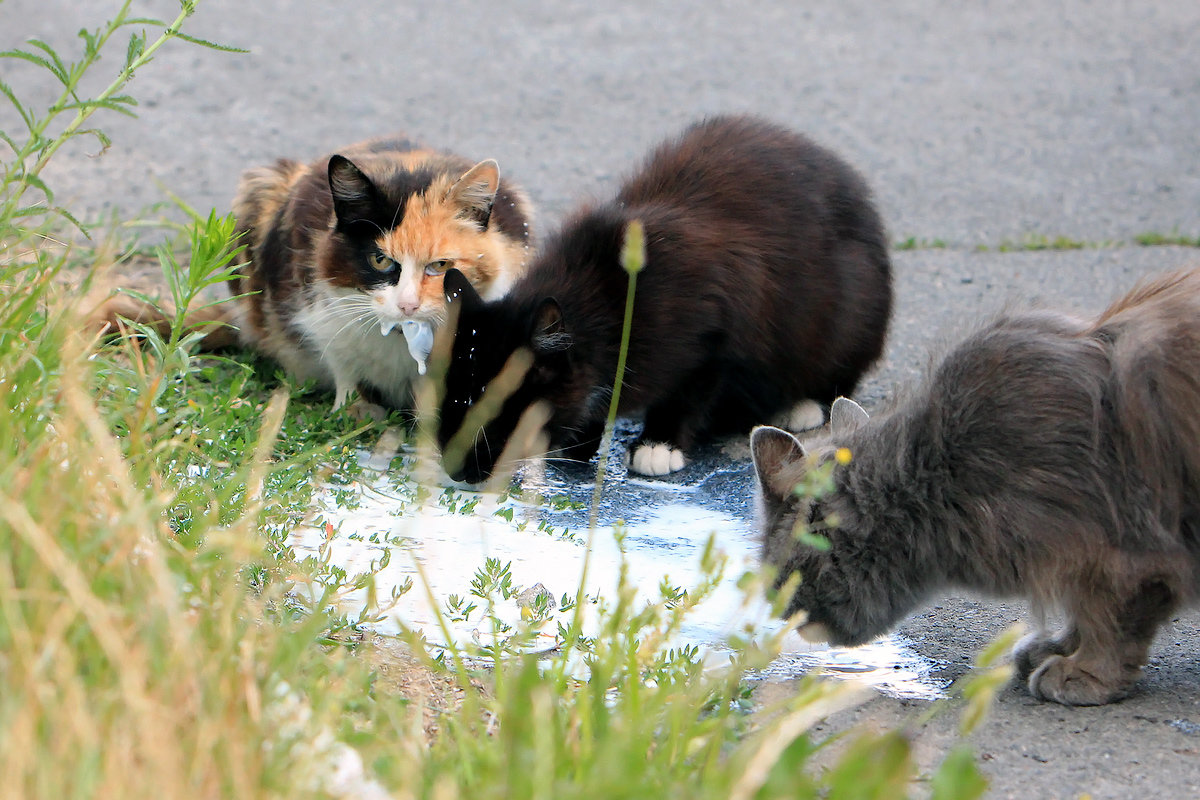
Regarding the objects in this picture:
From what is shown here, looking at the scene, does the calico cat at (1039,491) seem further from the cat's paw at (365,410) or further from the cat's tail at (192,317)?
the cat's tail at (192,317)

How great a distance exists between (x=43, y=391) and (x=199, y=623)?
75 centimetres

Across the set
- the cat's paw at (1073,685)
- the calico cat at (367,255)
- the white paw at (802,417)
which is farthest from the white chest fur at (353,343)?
the cat's paw at (1073,685)

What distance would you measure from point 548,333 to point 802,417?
1.31 m

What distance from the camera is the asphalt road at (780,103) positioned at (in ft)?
21.5

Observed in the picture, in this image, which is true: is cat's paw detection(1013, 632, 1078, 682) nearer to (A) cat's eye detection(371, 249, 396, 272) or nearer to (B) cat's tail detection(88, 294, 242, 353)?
(A) cat's eye detection(371, 249, 396, 272)

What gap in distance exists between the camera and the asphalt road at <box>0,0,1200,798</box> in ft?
21.5

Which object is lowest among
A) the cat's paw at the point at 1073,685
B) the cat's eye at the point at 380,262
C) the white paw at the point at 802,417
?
the white paw at the point at 802,417

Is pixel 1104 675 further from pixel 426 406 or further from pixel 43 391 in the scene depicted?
pixel 43 391

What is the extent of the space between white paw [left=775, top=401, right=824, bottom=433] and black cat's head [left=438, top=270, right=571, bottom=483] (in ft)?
3.80

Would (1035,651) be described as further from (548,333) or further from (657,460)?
(548,333)

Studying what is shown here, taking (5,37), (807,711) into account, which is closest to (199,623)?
(807,711)

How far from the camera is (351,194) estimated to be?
4.28 meters

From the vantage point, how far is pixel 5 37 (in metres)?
8.61

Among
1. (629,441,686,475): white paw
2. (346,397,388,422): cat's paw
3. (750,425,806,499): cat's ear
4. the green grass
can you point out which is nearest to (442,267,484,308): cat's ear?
(346,397,388,422): cat's paw
